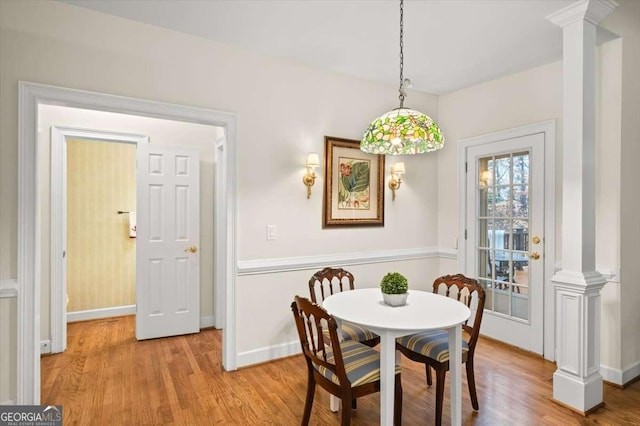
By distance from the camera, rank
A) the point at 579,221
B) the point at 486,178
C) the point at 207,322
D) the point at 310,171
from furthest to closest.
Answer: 1. the point at 207,322
2. the point at 486,178
3. the point at 310,171
4. the point at 579,221

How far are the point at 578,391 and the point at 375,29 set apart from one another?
2.84 m

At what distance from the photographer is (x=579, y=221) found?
2.41m

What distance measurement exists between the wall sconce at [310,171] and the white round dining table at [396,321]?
122 cm

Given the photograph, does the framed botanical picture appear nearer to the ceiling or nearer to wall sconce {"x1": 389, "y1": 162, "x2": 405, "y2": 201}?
wall sconce {"x1": 389, "y1": 162, "x2": 405, "y2": 201}

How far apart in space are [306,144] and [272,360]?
6.42ft

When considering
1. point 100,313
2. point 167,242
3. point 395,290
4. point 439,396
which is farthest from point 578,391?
point 100,313

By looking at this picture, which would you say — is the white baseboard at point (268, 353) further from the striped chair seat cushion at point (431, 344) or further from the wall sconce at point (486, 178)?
the wall sconce at point (486, 178)

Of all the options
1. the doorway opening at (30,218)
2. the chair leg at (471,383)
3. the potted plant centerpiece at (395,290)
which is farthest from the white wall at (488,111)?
the doorway opening at (30,218)

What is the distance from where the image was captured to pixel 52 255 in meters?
3.36

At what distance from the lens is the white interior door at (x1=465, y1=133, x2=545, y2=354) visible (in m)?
3.36

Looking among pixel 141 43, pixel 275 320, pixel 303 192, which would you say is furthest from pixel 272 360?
pixel 141 43

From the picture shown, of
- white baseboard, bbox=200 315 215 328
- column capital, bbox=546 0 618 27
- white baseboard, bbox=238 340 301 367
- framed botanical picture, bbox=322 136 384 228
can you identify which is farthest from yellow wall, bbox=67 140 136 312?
column capital, bbox=546 0 618 27

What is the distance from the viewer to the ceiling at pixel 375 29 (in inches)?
95.3

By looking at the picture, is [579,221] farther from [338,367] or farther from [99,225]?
[99,225]
